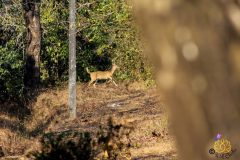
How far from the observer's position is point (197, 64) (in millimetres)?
1295

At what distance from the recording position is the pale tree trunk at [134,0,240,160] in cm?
127

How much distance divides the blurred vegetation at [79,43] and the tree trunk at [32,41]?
1448 mm

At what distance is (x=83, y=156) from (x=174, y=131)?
A: 1012 centimetres

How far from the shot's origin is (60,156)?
11164 millimetres

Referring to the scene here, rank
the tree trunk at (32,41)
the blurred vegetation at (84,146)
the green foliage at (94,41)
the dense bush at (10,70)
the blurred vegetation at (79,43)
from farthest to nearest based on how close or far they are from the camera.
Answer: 1. the dense bush at (10,70)
2. the green foliage at (94,41)
3. the blurred vegetation at (79,43)
4. the tree trunk at (32,41)
5. the blurred vegetation at (84,146)

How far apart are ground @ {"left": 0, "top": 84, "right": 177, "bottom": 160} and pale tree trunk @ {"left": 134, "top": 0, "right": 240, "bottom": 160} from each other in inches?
360

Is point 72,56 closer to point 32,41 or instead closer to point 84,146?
point 84,146

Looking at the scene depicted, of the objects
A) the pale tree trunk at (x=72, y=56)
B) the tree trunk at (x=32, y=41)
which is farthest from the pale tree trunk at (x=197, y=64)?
the tree trunk at (x=32, y=41)

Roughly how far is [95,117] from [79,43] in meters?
11.3

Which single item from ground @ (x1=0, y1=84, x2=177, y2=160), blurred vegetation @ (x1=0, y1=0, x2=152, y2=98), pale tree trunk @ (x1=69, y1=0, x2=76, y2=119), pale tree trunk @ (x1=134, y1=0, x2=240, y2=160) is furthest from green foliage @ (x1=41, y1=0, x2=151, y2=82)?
pale tree trunk @ (x1=134, y1=0, x2=240, y2=160)
